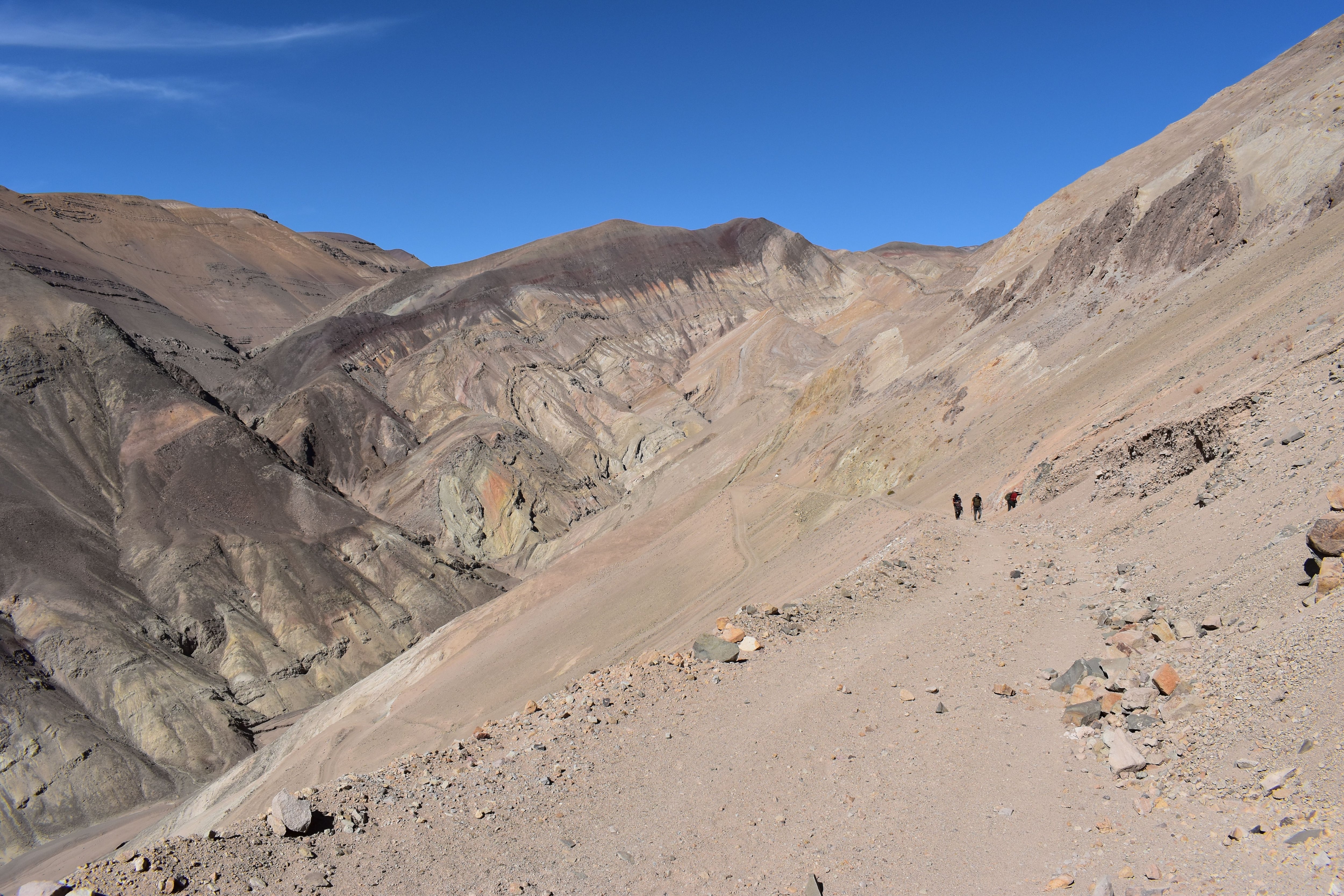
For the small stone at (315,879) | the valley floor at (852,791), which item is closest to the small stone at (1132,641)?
the valley floor at (852,791)

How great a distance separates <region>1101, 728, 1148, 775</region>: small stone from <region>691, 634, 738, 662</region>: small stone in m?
4.76

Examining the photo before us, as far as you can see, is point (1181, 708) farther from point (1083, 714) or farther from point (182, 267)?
point (182, 267)

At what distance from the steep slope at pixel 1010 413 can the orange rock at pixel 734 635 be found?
16.9 feet

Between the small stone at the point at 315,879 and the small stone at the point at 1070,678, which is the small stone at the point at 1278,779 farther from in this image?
the small stone at the point at 315,879

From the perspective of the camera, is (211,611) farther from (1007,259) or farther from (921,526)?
(1007,259)

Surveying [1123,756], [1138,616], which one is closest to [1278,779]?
[1123,756]

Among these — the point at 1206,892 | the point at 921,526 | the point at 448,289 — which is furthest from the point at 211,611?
the point at 448,289

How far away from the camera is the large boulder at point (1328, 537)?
8.23 m

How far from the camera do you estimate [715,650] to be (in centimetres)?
1145

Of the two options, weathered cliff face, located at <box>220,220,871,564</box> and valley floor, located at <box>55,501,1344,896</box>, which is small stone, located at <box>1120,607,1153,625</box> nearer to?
valley floor, located at <box>55,501,1344,896</box>

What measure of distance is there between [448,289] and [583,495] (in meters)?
41.8

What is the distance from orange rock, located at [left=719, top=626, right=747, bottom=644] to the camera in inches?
459

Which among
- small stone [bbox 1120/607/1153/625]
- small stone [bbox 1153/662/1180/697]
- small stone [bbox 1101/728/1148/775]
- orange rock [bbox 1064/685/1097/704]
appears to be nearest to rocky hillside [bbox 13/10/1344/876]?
small stone [bbox 1120/607/1153/625]

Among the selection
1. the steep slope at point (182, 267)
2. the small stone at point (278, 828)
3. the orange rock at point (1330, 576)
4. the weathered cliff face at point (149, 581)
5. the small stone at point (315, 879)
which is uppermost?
the steep slope at point (182, 267)
